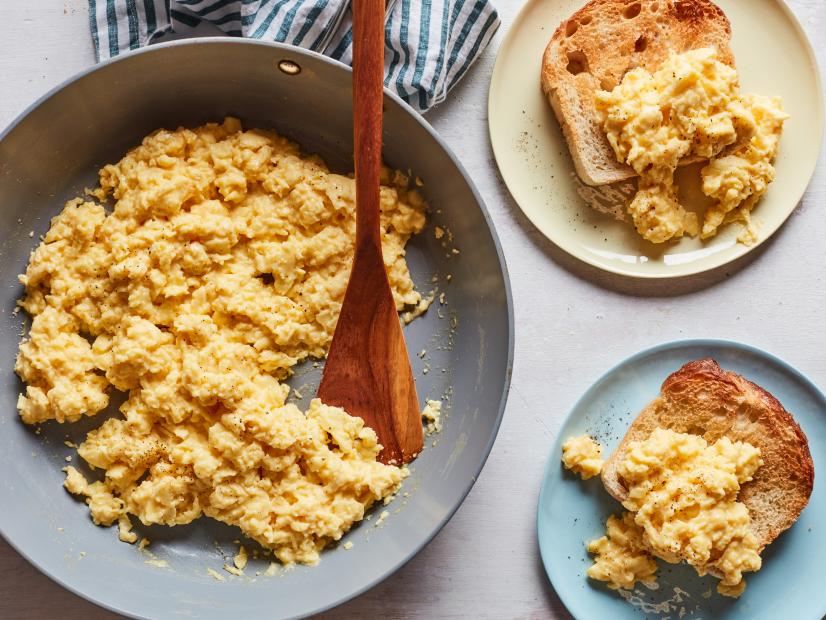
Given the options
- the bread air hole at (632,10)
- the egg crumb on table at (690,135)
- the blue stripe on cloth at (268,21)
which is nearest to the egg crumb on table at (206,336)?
the blue stripe on cloth at (268,21)

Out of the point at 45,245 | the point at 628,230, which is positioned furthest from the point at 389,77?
the point at 45,245

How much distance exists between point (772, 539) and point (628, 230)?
0.90 meters

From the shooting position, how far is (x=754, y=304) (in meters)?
2.46

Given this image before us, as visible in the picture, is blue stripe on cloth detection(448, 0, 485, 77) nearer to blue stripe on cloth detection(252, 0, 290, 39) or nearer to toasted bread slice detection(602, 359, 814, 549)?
blue stripe on cloth detection(252, 0, 290, 39)

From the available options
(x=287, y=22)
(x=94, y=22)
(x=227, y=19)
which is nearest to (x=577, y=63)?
(x=287, y=22)

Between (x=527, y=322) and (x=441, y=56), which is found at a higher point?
(x=441, y=56)

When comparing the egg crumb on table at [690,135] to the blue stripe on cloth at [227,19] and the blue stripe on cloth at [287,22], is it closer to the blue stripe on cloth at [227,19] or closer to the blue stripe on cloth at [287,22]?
the blue stripe on cloth at [287,22]

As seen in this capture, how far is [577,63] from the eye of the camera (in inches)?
95.2

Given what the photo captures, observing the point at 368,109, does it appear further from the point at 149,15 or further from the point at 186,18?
the point at 149,15

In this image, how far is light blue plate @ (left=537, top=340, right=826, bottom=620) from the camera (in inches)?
92.9

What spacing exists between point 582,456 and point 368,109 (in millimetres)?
1055

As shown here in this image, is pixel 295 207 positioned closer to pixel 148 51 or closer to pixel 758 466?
pixel 148 51

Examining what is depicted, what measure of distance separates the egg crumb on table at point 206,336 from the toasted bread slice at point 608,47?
1.80 feet

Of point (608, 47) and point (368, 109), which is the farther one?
point (608, 47)
